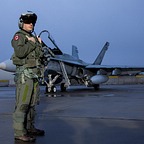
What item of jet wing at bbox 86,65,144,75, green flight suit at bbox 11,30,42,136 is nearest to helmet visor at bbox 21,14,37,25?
green flight suit at bbox 11,30,42,136

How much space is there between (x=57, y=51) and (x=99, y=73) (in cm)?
447

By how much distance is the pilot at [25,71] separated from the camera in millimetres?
4410

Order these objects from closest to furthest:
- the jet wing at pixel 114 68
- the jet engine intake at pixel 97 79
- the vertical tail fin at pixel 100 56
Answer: the jet engine intake at pixel 97 79
the jet wing at pixel 114 68
the vertical tail fin at pixel 100 56

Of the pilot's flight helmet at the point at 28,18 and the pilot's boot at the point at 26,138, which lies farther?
the pilot's flight helmet at the point at 28,18

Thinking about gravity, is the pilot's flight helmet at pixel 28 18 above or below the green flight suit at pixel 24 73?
above

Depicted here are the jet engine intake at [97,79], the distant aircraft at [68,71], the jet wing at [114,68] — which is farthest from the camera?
the jet wing at [114,68]

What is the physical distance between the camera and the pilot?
4410 mm

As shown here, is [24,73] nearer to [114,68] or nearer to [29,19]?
[29,19]

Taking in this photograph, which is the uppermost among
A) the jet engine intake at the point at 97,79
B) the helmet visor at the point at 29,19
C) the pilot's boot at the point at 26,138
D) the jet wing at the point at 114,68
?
the helmet visor at the point at 29,19

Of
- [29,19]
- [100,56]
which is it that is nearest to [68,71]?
[100,56]

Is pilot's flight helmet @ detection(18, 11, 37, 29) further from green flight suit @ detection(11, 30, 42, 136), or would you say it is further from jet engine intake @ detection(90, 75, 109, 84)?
jet engine intake @ detection(90, 75, 109, 84)

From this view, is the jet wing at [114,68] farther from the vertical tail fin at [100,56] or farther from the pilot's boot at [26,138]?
the pilot's boot at [26,138]

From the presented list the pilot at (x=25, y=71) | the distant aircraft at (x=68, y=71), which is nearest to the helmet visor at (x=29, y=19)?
the pilot at (x=25, y=71)

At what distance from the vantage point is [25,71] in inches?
176
